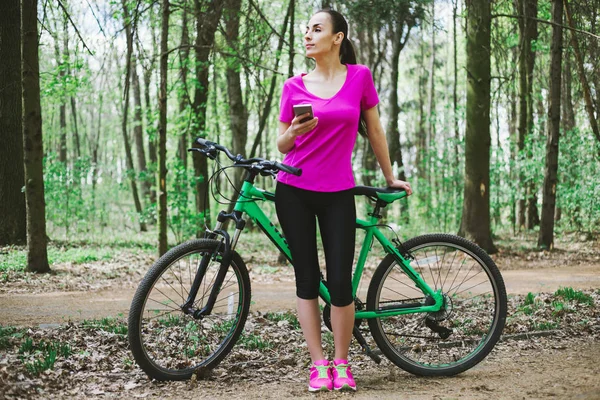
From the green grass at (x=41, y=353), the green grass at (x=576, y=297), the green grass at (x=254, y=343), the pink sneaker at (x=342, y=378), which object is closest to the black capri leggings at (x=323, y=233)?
the pink sneaker at (x=342, y=378)

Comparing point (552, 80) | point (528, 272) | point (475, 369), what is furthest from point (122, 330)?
point (552, 80)

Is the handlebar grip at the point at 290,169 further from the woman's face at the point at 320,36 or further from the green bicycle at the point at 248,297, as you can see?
the woman's face at the point at 320,36

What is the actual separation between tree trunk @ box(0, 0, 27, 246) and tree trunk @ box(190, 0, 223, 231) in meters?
3.37

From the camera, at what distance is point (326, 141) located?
3.38m

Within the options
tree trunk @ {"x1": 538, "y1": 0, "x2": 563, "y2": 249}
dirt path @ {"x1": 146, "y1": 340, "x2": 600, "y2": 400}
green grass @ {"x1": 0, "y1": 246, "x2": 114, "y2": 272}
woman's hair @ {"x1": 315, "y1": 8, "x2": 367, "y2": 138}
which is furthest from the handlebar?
tree trunk @ {"x1": 538, "y1": 0, "x2": 563, "y2": 249}

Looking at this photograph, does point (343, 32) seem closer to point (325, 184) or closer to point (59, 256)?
point (325, 184)

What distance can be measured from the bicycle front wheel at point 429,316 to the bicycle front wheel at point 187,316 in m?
0.89

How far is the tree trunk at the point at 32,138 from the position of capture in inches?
315

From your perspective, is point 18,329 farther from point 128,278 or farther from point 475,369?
point 128,278

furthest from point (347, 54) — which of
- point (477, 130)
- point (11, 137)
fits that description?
point (11, 137)

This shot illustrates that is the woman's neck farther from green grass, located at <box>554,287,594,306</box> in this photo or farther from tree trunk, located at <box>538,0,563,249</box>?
tree trunk, located at <box>538,0,563,249</box>

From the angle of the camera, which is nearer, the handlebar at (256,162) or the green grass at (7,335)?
the handlebar at (256,162)

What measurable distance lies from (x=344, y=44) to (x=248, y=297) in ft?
5.57

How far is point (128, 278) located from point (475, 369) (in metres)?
6.61
